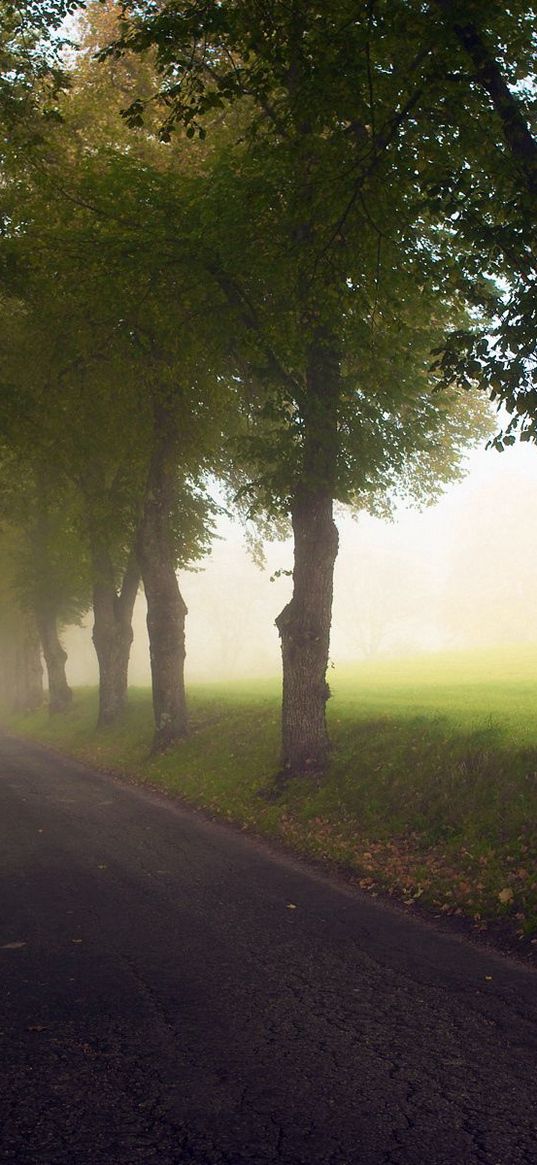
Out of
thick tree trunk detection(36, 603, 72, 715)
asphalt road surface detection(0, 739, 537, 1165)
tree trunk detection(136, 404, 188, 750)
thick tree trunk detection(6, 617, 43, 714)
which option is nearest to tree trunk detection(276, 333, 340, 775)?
asphalt road surface detection(0, 739, 537, 1165)

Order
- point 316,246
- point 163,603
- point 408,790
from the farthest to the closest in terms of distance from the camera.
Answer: point 163,603 → point 408,790 → point 316,246

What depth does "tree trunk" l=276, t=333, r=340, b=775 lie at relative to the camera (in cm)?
1574

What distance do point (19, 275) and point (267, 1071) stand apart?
16.5m

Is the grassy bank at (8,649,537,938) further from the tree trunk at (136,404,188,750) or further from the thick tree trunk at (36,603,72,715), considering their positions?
the thick tree trunk at (36,603,72,715)

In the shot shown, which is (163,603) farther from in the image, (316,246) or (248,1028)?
(248,1028)

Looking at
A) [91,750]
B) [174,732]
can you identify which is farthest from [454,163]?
[91,750]

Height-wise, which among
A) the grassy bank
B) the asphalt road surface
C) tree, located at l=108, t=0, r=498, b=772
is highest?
tree, located at l=108, t=0, r=498, b=772

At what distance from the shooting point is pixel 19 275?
17906mm

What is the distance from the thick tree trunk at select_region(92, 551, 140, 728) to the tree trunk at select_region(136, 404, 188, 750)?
6.52 metres

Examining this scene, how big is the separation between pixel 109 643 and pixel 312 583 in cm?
1592

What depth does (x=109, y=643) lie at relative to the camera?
30719 millimetres

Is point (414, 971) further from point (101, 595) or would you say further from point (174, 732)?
point (101, 595)

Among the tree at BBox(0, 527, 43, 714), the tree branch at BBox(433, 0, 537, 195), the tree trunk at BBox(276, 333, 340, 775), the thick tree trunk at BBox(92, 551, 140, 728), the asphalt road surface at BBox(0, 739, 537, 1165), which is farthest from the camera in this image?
the tree at BBox(0, 527, 43, 714)

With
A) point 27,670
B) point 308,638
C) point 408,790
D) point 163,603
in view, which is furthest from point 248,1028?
point 27,670
